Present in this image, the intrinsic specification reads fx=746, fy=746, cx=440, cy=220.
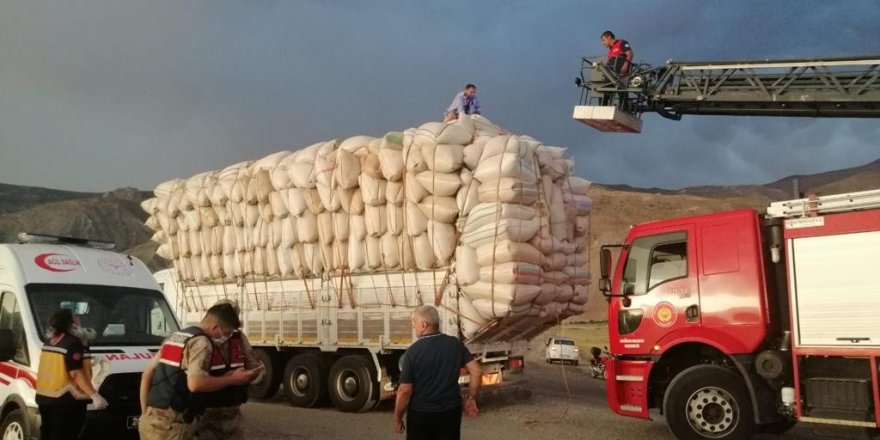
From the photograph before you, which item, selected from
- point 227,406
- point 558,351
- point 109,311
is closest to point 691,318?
point 227,406

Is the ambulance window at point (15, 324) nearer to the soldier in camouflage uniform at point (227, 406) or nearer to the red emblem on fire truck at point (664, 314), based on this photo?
the soldier in camouflage uniform at point (227, 406)

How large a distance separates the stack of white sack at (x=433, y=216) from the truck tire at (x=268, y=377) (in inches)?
58.1

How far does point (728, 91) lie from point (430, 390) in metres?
12.6

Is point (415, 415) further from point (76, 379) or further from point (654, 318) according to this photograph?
point (654, 318)

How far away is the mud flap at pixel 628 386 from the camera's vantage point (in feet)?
30.1

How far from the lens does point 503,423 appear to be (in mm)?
10984

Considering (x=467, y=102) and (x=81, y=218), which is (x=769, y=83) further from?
(x=81, y=218)

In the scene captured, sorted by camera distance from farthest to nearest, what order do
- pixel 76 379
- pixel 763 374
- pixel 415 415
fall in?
pixel 763 374 → pixel 76 379 → pixel 415 415

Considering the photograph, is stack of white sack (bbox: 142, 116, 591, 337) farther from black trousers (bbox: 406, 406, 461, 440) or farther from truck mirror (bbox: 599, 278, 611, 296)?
black trousers (bbox: 406, 406, 461, 440)

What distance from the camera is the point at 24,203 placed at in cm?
7688

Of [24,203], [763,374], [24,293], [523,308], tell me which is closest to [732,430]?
[763,374]

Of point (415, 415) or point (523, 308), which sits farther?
point (523, 308)

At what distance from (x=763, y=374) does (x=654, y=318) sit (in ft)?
4.64

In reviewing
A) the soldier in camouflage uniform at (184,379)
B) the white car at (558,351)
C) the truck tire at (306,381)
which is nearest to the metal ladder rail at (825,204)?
the soldier in camouflage uniform at (184,379)
